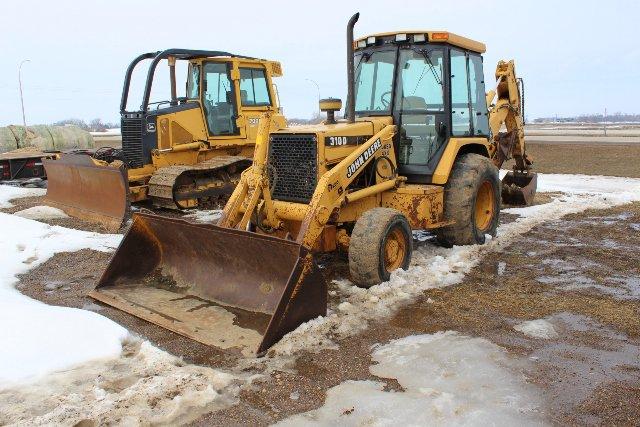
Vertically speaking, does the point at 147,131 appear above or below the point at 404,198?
above

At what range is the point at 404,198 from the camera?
690cm

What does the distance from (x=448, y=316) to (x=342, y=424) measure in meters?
2.12

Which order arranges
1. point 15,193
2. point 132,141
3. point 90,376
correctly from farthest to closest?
point 15,193 → point 132,141 → point 90,376

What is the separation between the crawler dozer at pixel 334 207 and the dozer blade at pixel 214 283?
0.01 metres

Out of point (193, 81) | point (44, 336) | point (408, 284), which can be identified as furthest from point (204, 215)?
point (44, 336)

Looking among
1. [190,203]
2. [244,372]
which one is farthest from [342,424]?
[190,203]

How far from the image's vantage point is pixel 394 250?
625cm

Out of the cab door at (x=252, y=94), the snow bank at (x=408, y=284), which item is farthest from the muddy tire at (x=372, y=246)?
the cab door at (x=252, y=94)

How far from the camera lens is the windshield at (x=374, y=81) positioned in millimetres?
7273

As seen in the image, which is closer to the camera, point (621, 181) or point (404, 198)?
point (404, 198)

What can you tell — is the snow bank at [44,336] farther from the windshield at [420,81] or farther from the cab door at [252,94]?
the cab door at [252,94]

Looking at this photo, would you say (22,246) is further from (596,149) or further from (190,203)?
(596,149)

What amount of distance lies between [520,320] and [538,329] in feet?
0.80

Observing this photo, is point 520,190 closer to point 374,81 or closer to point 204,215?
point 374,81
